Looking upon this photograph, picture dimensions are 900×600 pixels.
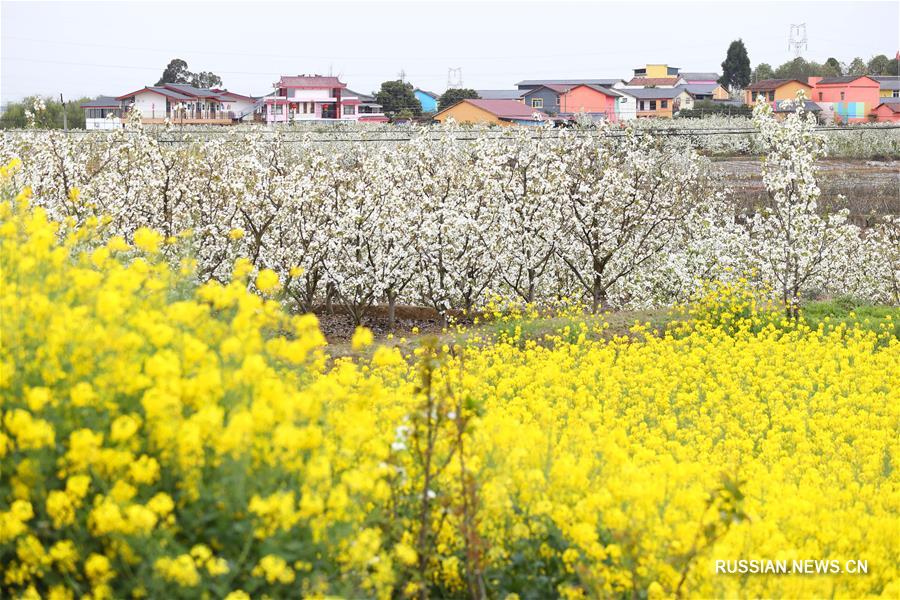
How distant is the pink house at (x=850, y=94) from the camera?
2566 inches

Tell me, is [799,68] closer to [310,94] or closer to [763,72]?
[763,72]

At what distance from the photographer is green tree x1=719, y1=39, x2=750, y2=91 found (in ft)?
282

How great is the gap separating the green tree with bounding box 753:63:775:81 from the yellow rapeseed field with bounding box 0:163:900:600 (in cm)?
8656

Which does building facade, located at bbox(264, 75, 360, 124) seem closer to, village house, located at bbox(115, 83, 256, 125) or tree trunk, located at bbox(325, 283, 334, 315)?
village house, located at bbox(115, 83, 256, 125)

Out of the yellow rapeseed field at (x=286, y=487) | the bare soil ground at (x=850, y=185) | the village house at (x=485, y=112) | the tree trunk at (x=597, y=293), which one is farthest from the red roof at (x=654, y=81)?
the yellow rapeseed field at (x=286, y=487)

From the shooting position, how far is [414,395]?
5184 mm

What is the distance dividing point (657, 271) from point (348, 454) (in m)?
13.2

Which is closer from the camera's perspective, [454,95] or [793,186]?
[793,186]

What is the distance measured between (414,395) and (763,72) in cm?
8890

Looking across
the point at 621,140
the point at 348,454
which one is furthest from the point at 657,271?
the point at 348,454

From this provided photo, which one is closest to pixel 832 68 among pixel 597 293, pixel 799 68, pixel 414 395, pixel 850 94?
pixel 799 68

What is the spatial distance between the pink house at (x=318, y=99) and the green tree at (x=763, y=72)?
41.2 metres

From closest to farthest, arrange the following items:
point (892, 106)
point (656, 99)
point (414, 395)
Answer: point (414, 395) → point (892, 106) → point (656, 99)

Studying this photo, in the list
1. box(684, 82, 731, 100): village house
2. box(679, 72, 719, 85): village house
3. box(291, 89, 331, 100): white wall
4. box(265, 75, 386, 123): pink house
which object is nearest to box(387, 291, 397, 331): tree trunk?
box(265, 75, 386, 123): pink house
